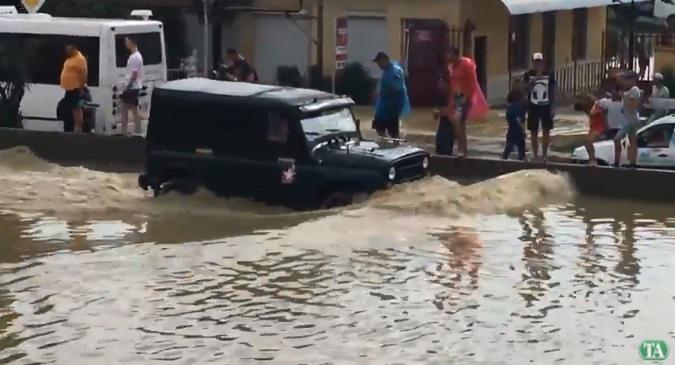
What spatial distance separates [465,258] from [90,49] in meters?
11.4

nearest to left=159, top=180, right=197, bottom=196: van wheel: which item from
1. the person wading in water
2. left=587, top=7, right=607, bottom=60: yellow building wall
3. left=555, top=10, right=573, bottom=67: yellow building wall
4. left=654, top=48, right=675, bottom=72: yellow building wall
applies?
the person wading in water

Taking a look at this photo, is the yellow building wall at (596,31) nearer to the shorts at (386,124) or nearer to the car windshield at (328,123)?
the shorts at (386,124)

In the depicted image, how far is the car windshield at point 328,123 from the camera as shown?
18594 mm

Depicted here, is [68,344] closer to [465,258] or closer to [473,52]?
[465,258]

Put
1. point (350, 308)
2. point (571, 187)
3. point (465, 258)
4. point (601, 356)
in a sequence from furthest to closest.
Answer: point (571, 187)
point (465, 258)
point (350, 308)
point (601, 356)

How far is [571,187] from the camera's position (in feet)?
67.4

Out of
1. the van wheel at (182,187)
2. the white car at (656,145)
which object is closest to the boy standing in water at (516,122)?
the white car at (656,145)

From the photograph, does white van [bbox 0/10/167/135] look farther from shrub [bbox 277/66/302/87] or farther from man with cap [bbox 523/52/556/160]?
shrub [bbox 277/66/302/87]

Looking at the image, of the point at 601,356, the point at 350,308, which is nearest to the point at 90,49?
the point at 350,308

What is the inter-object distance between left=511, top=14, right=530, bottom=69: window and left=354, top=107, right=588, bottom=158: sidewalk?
4369 mm

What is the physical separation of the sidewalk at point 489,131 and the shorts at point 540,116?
8.27ft

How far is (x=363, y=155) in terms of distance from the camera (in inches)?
724

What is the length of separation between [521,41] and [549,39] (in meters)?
2.14
